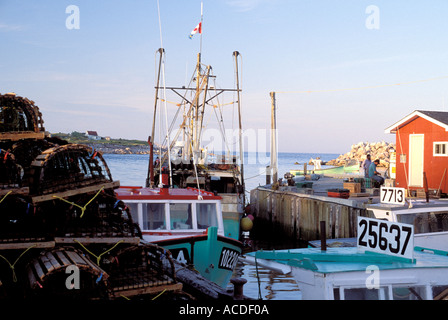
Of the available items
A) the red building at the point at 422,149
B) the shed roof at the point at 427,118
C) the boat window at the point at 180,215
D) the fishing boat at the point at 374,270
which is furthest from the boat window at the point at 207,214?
the shed roof at the point at 427,118

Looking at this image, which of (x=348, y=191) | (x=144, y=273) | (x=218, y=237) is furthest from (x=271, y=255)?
(x=348, y=191)

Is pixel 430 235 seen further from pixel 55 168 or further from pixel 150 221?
pixel 55 168

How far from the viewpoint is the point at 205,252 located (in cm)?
1199

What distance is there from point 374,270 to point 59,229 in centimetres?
441

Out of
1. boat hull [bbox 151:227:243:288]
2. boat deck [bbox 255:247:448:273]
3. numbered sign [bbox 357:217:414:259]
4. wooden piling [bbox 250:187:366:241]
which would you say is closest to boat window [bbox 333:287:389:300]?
boat deck [bbox 255:247:448:273]

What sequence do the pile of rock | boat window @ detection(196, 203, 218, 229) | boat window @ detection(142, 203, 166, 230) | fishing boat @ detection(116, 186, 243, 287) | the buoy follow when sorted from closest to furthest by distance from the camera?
1. fishing boat @ detection(116, 186, 243, 287)
2. boat window @ detection(142, 203, 166, 230)
3. boat window @ detection(196, 203, 218, 229)
4. the buoy
5. the pile of rock

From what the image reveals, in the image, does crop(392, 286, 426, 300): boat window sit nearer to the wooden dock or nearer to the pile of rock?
the wooden dock

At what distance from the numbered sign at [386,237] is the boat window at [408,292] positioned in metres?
0.47

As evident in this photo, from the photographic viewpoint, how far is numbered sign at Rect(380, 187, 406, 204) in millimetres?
12968

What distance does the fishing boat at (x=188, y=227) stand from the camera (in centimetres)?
1197

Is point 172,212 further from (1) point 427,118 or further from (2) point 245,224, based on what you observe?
(1) point 427,118

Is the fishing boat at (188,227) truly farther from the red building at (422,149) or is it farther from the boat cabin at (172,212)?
the red building at (422,149)

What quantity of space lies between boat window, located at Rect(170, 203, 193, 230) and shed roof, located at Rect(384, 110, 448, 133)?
12487 millimetres
